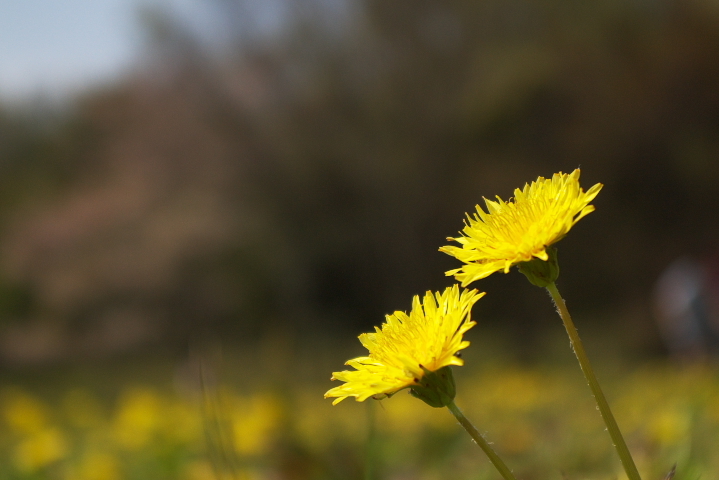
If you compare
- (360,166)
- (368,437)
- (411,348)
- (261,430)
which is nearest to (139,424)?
(261,430)

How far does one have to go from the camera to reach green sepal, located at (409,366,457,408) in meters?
0.66

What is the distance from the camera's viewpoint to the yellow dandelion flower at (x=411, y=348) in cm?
65

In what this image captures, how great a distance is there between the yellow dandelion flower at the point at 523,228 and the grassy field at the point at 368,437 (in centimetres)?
19

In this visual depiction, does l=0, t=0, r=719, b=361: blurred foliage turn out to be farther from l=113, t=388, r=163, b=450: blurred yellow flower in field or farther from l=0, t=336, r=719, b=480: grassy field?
l=113, t=388, r=163, b=450: blurred yellow flower in field

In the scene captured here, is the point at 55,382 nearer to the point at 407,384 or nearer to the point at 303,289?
the point at 303,289

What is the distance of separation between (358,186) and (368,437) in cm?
774

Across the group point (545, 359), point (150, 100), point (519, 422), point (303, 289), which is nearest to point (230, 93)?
point (150, 100)

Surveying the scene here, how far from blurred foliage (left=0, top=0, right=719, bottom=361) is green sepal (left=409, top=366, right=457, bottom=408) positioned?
21.8ft

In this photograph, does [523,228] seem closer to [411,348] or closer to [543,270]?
[543,270]

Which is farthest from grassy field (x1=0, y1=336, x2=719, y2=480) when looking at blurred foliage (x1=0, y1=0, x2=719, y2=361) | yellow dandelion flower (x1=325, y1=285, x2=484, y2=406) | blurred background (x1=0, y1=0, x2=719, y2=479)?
blurred foliage (x1=0, y1=0, x2=719, y2=361)

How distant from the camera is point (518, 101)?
8.09 m

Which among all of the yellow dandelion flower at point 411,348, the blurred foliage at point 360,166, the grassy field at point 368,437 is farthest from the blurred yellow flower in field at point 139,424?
the blurred foliage at point 360,166

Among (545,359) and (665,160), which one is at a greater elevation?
(665,160)

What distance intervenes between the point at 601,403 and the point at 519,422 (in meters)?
1.73
